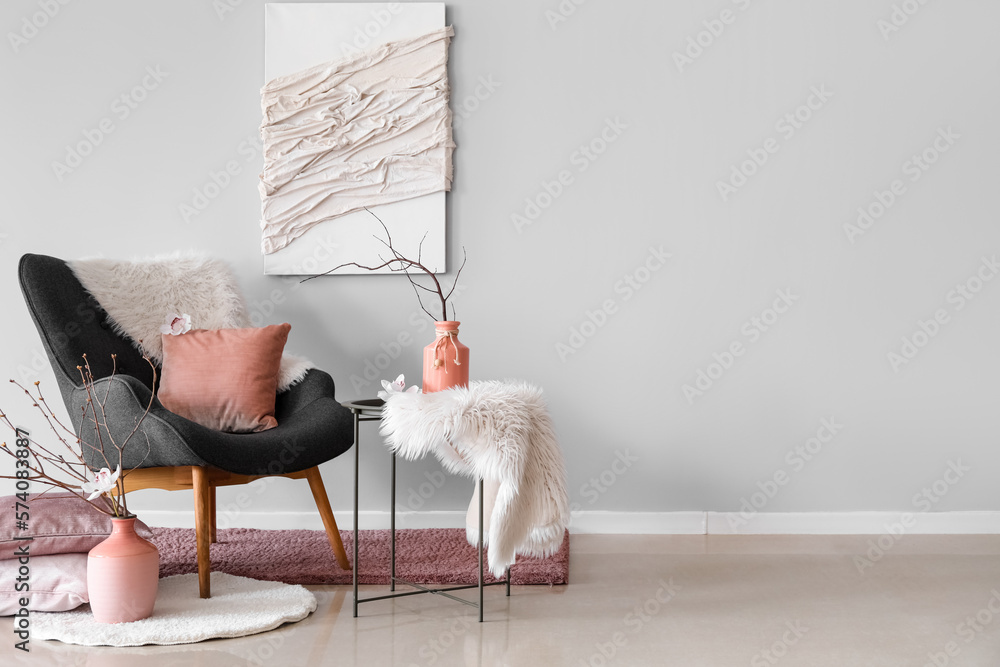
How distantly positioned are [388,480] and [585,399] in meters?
0.75

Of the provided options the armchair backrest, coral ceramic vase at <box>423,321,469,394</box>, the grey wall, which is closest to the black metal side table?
coral ceramic vase at <box>423,321,469,394</box>

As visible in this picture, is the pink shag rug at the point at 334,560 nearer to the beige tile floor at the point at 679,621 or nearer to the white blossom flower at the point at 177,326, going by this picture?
the beige tile floor at the point at 679,621

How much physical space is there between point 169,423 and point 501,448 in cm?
82

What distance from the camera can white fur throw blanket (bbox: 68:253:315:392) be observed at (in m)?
2.40

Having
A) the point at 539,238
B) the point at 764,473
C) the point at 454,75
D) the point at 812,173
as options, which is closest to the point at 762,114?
the point at 812,173

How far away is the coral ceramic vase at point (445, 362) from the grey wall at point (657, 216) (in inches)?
28.5

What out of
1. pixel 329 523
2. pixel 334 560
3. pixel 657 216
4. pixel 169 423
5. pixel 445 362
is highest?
pixel 657 216

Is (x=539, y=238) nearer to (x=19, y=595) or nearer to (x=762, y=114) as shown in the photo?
(x=762, y=114)

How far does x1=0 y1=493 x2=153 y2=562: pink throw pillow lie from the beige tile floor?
0.23m

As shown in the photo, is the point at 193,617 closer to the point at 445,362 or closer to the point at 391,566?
the point at 391,566

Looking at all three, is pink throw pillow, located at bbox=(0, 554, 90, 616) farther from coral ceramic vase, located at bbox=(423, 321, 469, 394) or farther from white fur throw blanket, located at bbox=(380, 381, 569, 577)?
coral ceramic vase, located at bbox=(423, 321, 469, 394)

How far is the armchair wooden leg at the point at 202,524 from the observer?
78.5 inches

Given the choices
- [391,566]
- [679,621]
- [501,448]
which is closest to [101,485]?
[391,566]

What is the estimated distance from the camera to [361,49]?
275 centimetres
